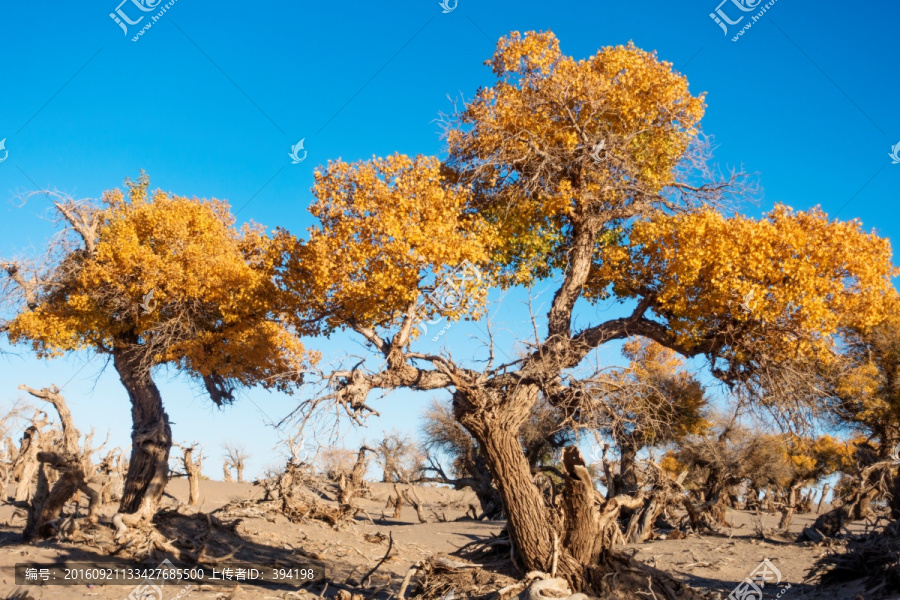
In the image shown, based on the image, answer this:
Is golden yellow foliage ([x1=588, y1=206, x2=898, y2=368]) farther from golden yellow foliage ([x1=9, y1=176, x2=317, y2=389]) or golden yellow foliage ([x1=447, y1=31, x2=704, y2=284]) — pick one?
golden yellow foliage ([x1=9, y1=176, x2=317, y2=389])

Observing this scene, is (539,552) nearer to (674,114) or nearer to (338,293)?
(338,293)

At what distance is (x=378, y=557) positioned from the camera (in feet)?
55.0

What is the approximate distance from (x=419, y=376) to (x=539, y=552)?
330cm

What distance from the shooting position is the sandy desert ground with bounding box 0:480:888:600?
37.5 ft

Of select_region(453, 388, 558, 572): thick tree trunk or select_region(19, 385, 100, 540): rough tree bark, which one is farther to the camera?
select_region(19, 385, 100, 540): rough tree bark

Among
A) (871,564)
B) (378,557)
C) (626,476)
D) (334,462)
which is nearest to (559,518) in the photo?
(871,564)

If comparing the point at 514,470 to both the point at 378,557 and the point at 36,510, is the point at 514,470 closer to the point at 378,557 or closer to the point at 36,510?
the point at 378,557

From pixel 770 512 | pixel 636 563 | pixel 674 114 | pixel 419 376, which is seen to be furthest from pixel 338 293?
pixel 770 512

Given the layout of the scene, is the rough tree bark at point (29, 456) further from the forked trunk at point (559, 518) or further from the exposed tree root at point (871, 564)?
the exposed tree root at point (871, 564)
